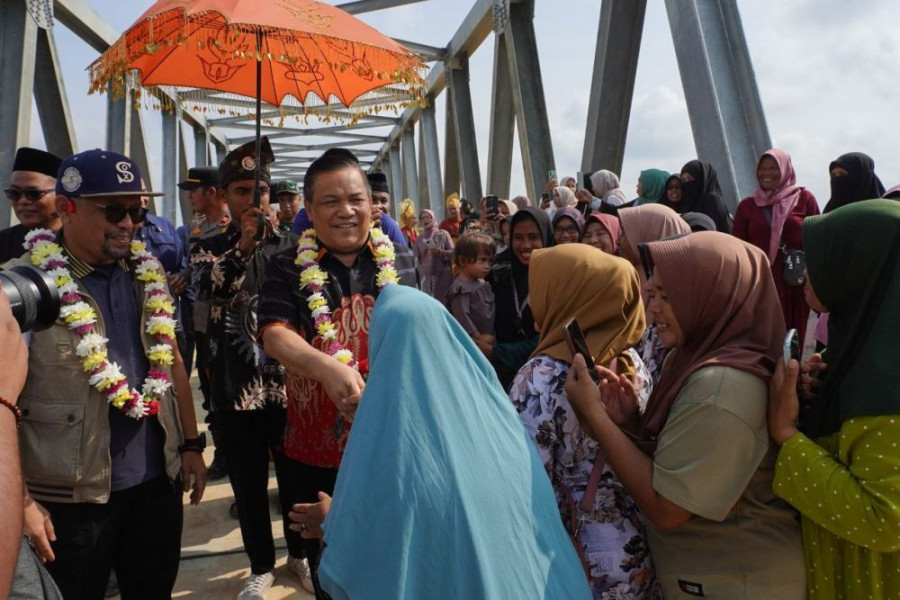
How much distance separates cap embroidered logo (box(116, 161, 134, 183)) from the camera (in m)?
2.20

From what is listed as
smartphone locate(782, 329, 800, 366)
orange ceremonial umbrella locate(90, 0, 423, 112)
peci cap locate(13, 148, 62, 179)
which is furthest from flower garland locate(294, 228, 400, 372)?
peci cap locate(13, 148, 62, 179)

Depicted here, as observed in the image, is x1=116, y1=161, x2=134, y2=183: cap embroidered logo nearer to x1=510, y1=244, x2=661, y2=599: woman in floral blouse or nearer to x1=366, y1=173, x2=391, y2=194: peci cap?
x1=510, y1=244, x2=661, y2=599: woman in floral blouse

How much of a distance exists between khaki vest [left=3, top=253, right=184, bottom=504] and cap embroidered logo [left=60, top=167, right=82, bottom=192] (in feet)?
1.60

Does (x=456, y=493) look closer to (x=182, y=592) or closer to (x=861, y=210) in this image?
(x=861, y=210)

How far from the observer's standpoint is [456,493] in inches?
42.8

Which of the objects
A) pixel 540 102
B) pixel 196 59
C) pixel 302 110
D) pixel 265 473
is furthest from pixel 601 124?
pixel 265 473

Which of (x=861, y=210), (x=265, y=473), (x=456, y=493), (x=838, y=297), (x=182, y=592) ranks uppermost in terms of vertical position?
(x=861, y=210)

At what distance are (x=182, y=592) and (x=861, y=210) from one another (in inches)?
140

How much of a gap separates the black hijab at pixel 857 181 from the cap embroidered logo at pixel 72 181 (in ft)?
17.9

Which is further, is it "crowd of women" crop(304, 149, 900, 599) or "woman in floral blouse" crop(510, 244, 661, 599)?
"woman in floral blouse" crop(510, 244, 661, 599)

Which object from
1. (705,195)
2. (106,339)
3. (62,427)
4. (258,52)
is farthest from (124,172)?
(705,195)

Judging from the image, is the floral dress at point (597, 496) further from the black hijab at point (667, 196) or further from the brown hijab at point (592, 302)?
the black hijab at point (667, 196)

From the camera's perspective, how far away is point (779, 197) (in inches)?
196

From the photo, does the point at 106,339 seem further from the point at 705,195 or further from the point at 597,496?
the point at 705,195
